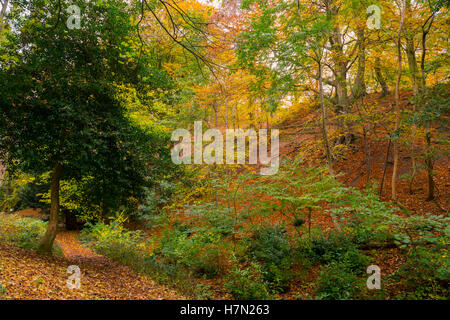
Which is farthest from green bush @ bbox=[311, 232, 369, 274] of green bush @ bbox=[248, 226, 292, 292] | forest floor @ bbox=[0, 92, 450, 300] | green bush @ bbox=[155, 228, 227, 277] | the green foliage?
the green foliage

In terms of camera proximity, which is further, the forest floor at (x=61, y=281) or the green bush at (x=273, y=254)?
the green bush at (x=273, y=254)

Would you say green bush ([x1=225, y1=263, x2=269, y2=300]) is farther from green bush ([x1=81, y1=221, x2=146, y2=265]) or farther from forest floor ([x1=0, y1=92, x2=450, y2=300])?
green bush ([x1=81, y1=221, x2=146, y2=265])

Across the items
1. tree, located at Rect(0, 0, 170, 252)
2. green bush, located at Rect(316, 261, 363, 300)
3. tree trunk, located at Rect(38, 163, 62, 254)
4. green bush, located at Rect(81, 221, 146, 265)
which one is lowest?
green bush, located at Rect(81, 221, 146, 265)

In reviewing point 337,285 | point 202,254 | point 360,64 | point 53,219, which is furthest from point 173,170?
point 360,64

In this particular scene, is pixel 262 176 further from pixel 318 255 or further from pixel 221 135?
pixel 221 135

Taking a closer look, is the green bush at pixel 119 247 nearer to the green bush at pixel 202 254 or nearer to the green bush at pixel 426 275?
the green bush at pixel 202 254

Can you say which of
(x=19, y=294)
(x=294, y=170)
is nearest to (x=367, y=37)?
(x=294, y=170)

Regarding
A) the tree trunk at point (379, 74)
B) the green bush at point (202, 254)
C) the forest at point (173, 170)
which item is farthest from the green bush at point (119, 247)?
the tree trunk at point (379, 74)

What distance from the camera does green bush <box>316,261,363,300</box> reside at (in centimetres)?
487

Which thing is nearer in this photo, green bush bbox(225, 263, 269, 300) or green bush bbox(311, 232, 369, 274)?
green bush bbox(225, 263, 269, 300)

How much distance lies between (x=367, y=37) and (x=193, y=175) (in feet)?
30.0

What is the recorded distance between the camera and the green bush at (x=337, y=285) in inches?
192

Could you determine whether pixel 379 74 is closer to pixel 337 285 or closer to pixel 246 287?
pixel 337 285

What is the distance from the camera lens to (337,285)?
198 inches
